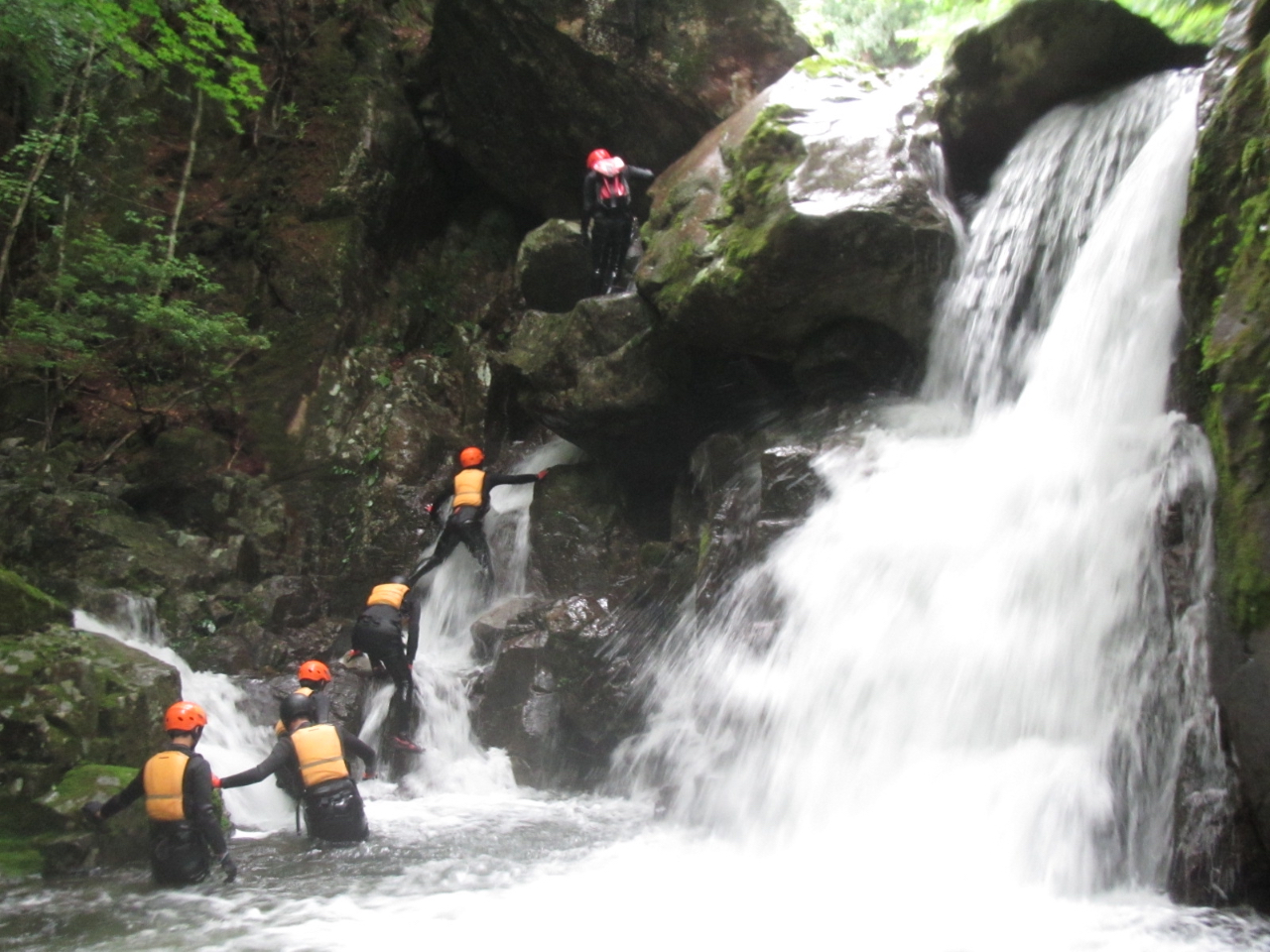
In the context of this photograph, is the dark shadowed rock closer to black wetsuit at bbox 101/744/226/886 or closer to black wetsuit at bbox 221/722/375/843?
black wetsuit at bbox 221/722/375/843

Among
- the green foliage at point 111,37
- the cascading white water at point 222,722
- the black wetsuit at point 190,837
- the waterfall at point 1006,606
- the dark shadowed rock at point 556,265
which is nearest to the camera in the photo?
the waterfall at point 1006,606

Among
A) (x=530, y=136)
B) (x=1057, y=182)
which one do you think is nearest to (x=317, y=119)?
(x=530, y=136)

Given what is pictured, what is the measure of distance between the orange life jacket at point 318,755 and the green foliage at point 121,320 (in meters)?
6.04

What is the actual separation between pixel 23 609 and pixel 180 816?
2.50 m

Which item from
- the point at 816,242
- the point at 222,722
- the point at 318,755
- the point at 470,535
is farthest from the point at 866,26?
the point at 318,755

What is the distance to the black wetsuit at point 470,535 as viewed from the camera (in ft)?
33.9

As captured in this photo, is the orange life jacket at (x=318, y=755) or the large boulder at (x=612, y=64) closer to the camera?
the orange life jacket at (x=318, y=755)

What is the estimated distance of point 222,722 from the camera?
8.47 m

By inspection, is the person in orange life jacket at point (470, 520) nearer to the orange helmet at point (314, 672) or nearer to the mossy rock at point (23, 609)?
the orange helmet at point (314, 672)

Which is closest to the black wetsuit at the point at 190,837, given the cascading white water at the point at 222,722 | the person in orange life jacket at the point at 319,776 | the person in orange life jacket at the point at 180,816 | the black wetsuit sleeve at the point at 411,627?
the person in orange life jacket at the point at 180,816

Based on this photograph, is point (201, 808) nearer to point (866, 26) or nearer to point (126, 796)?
point (126, 796)

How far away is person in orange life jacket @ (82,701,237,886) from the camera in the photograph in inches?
210

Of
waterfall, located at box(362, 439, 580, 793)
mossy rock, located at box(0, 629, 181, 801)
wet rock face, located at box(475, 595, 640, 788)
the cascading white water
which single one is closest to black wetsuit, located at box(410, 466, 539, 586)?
waterfall, located at box(362, 439, 580, 793)

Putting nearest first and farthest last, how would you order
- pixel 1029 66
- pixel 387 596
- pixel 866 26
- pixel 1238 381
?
pixel 1238 381
pixel 1029 66
pixel 387 596
pixel 866 26
